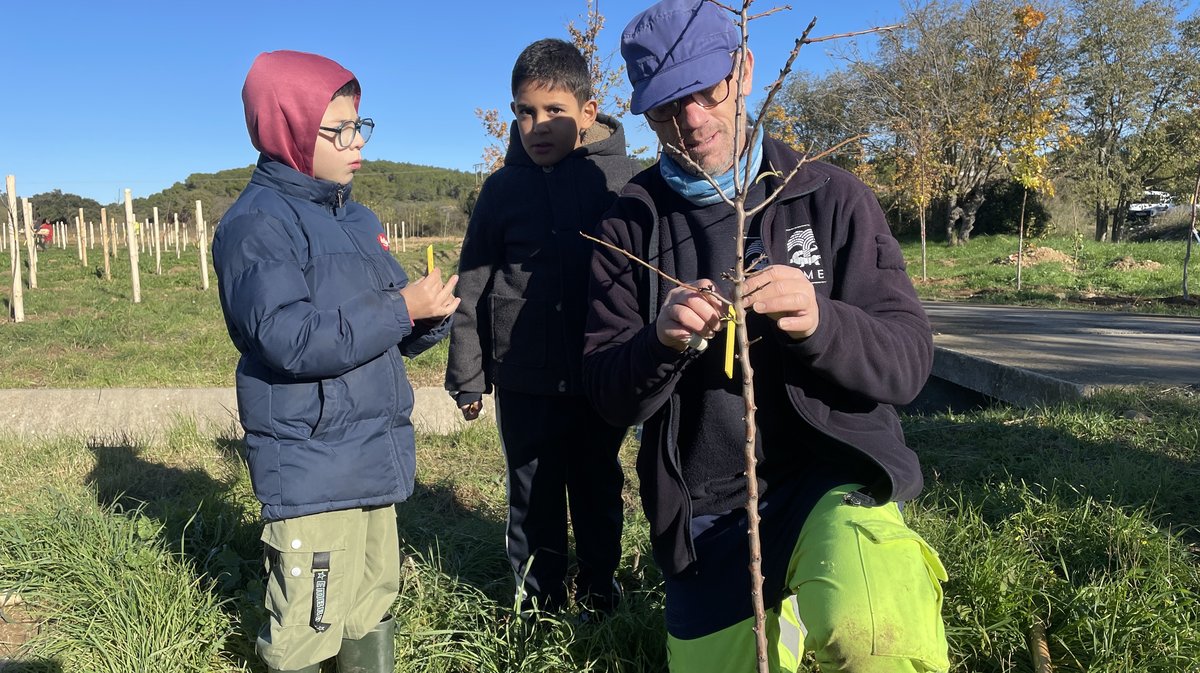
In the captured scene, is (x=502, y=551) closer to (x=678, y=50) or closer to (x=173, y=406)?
(x=678, y=50)

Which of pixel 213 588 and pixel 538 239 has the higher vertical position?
pixel 538 239

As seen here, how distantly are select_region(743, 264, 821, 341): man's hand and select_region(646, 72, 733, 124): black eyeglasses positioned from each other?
647 mm

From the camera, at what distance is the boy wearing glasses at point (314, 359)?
6.88 feet

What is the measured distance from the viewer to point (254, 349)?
2137 millimetres

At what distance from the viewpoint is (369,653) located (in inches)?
93.9

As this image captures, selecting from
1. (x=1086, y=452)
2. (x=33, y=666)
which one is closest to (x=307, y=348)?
(x=33, y=666)

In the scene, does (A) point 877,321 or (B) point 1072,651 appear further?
(B) point 1072,651

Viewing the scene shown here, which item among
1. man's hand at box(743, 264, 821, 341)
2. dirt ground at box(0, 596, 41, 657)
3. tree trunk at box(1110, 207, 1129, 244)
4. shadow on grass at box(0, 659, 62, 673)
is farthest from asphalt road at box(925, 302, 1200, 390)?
tree trunk at box(1110, 207, 1129, 244)

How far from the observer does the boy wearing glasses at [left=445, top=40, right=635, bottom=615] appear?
107 inches

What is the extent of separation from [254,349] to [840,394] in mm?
1509

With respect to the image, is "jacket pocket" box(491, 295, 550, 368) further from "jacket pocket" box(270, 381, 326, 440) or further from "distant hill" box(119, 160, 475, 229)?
"distant hill" box(119, 160, 475, 229)

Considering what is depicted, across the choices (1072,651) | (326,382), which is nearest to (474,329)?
(326,382)

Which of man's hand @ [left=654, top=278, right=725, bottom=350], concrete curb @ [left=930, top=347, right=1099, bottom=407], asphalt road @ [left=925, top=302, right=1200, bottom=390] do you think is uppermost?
man's hand @ [left=654, top=278, right=725, bottom=350]

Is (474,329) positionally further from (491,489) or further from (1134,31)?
(1134,31)
